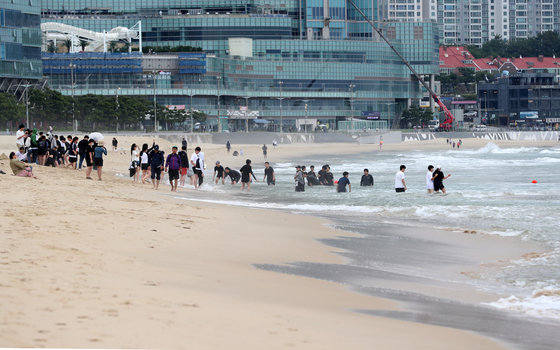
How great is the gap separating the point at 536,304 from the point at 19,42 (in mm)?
96201

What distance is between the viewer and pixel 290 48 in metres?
155

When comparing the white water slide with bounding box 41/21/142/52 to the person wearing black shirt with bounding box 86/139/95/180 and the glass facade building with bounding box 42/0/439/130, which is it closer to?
the glass facade building with bounding box 42/0/439/130

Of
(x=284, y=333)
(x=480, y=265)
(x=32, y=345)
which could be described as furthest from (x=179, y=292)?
(x=480, y=265)

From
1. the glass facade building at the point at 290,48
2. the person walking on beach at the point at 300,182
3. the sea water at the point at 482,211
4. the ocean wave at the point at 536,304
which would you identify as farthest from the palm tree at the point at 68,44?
the ocean wave at the point at 536,304

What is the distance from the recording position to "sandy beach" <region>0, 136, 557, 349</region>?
7855 millimetres

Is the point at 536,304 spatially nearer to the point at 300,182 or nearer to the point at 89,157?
the point at 89,157

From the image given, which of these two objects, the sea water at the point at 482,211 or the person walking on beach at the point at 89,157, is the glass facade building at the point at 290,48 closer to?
the sea water at the point at 482,211

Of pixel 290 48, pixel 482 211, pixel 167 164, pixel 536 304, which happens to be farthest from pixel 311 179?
pixel 290 48

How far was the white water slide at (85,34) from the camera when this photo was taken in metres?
141

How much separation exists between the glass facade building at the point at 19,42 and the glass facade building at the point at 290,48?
40.3m

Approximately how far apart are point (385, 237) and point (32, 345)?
12.7 m

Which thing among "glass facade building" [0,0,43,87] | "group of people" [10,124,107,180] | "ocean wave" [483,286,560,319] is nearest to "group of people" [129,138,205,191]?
"group of people" [10,124,107,180]

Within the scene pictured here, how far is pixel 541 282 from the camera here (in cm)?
1348

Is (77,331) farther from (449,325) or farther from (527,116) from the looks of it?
(527,116)
